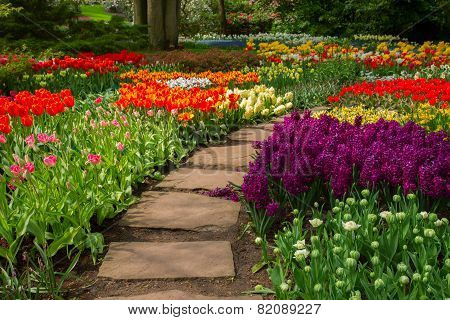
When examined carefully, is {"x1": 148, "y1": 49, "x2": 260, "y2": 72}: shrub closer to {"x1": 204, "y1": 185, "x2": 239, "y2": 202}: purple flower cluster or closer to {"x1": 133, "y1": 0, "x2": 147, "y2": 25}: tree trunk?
{"x1": 133, "y1": 0, "x2": 147, "y2": 25}: tree trunk

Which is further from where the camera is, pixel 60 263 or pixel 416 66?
pixel 416 66

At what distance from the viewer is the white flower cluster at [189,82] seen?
815 cm

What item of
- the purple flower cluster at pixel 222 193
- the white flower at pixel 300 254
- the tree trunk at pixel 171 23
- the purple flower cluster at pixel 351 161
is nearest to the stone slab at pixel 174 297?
the white flower at pixel 300 254

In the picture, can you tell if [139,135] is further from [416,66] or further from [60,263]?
[416,66]

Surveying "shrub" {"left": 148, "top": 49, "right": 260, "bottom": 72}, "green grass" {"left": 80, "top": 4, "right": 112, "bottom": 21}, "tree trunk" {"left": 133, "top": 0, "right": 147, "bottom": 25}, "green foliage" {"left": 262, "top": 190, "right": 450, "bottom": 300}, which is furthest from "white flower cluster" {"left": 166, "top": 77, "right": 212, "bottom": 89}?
"green grass" {"left": 80, "top": 4, "right": 112, "bottom": 21}

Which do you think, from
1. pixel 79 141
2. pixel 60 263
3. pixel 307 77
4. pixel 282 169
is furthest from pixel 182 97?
pixel 307 77

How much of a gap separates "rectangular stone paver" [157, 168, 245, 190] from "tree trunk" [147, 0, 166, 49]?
958 centimetres

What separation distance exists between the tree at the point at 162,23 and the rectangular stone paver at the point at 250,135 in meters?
8.28

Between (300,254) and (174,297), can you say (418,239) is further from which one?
(174,297)

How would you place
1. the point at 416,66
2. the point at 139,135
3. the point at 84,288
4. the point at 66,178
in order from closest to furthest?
1. the point at 84,288
2. the point at 66,178
3. the point at 139,135
4. the point at 416,66

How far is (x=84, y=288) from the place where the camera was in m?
2.96

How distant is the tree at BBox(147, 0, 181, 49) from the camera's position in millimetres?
13891

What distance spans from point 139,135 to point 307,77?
5001 mm

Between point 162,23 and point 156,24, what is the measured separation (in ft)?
0.71
